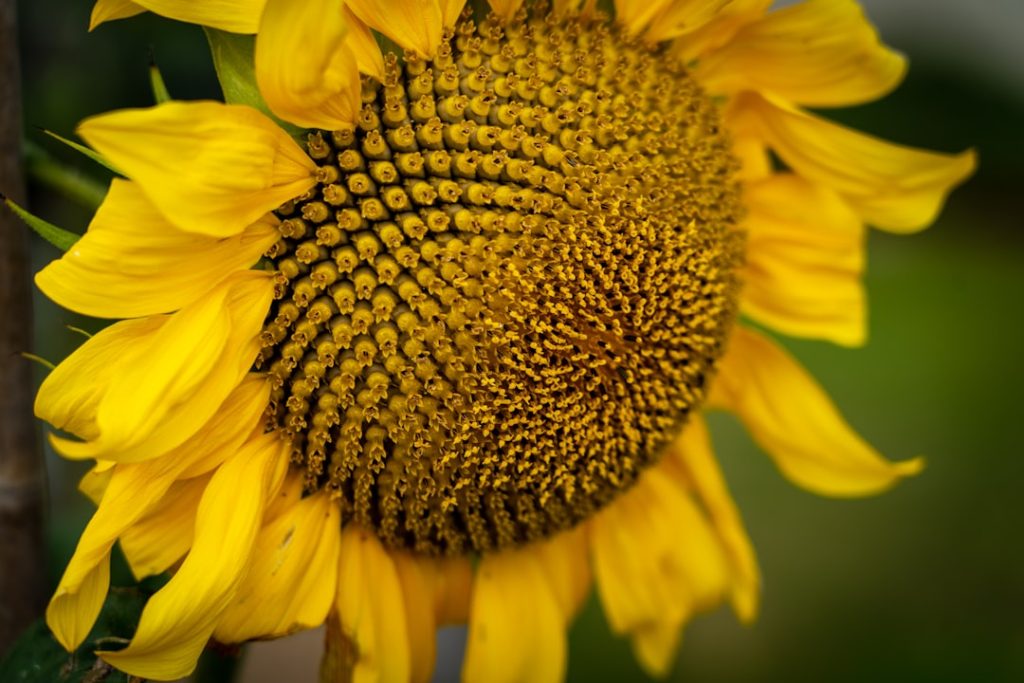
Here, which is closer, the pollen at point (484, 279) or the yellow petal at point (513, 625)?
the pollen at point (484, 279)

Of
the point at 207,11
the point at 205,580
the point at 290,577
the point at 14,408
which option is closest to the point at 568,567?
the point at 290,577

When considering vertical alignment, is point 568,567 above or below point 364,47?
below

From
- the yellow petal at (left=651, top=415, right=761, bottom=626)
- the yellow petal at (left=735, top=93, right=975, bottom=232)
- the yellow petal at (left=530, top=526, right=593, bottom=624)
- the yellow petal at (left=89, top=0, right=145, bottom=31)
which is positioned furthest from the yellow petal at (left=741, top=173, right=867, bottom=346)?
the yellow petal at (left=89, top=0, right=145, bottom=31)

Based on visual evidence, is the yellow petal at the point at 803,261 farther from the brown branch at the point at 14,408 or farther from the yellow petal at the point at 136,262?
the brown branch at the point at 14,408

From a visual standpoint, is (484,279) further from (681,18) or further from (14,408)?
(14,408)

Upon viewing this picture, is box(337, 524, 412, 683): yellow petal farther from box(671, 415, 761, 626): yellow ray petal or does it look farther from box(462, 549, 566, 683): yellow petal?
box(671, 415, 761, 626): yellow ray petal

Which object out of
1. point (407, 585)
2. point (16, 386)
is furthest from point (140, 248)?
point (407, 585)

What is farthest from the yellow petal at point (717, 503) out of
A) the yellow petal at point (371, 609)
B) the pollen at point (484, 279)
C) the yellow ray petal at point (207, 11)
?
the yellow ray petal at point (207, 11)
